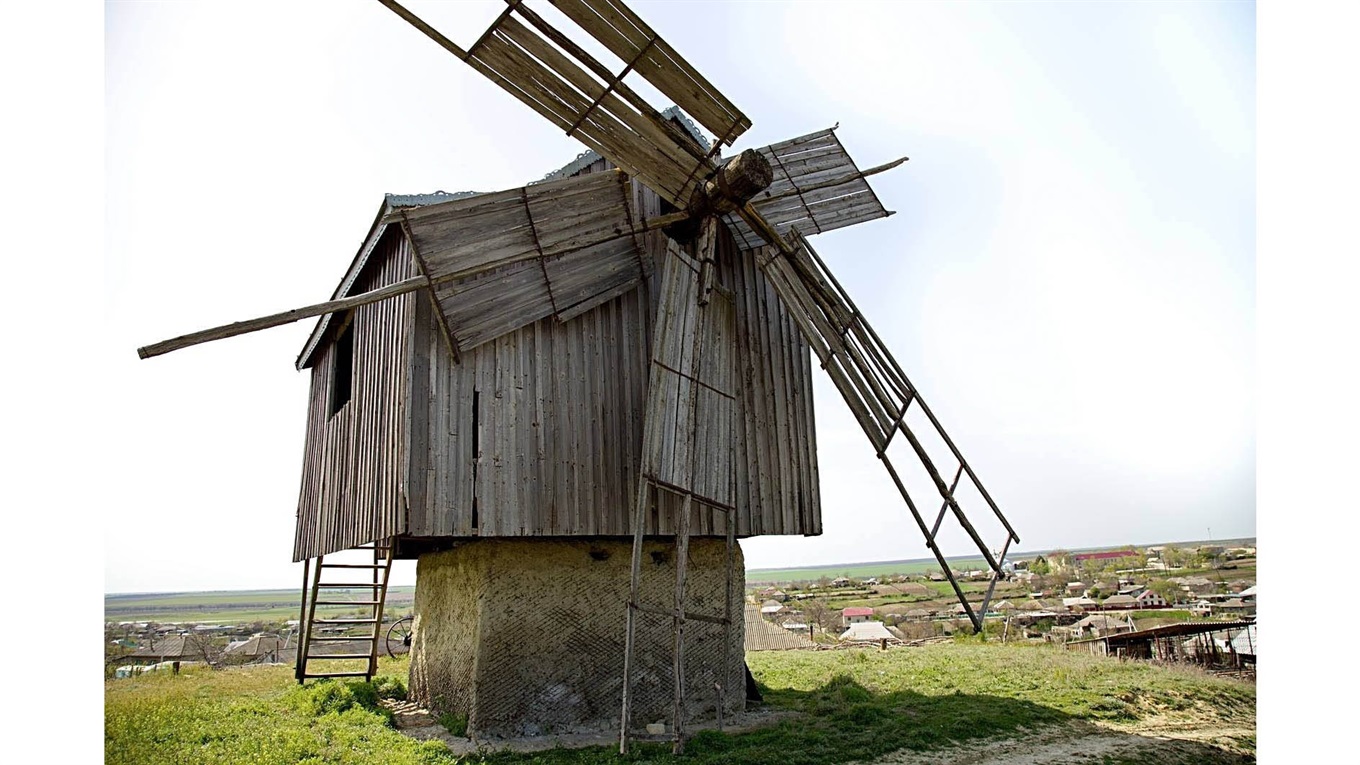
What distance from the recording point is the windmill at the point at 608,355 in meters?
8.77

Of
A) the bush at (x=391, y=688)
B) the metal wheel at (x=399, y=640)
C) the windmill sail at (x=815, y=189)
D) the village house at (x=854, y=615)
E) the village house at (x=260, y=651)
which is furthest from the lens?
the village house at (x=854, y=615)

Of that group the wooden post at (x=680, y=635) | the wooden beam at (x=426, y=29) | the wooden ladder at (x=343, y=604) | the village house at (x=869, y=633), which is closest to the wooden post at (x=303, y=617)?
the wooden ladder at (x=343, y=604)

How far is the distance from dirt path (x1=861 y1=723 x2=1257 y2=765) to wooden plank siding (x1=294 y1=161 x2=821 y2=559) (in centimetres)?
360

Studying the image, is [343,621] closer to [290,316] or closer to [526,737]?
[526,737]

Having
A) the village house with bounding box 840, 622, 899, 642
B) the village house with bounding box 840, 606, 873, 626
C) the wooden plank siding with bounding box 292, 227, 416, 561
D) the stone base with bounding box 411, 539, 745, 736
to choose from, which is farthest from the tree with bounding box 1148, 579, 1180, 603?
the wooden plank siding with bounding box 292, 227, 416, 561

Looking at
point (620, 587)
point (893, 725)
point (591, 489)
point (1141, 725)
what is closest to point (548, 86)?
point (591, 489)

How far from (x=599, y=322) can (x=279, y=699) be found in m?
7.32

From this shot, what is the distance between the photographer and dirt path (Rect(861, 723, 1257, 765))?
842 centimetres

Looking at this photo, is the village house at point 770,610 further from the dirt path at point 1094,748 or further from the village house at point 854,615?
the dirt path at point 1094,748

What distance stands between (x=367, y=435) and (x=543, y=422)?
2.35 meters

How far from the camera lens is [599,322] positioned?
10398mm

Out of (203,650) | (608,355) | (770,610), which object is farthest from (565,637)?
(770,610)

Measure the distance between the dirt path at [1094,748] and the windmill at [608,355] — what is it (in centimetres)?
154
